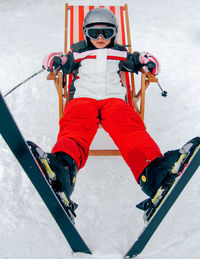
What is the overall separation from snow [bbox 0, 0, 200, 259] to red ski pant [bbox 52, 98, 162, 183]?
437 millimetres

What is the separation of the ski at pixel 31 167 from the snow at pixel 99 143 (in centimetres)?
31

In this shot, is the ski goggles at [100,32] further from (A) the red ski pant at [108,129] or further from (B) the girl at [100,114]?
(A) the red ski pant at [108,129]

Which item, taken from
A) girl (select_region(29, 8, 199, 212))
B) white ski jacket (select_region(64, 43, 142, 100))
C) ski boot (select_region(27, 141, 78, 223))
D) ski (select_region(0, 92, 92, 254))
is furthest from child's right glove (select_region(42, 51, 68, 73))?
ski (select_region(0, 92, 92, 254))

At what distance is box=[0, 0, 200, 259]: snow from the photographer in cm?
154

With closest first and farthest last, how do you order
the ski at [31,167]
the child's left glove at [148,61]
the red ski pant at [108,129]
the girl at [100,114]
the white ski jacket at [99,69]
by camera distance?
the ski at [31,167] → the girl at [100,114] → the red ski pant at [108,129] → the white ski jacket at [99,69] → the child's left glove at [148,61]

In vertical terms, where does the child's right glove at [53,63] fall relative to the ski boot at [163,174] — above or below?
above

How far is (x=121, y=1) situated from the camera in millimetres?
5422

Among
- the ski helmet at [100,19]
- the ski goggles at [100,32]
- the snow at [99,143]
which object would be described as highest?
the ski helmet at [100,19]

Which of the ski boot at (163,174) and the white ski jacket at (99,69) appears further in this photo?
the white ski jacket at (99,69)

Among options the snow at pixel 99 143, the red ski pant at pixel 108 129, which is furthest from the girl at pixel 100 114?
the snow at pixel 99 143

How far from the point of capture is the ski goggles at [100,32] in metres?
2.19

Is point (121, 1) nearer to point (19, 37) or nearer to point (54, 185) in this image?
point (19, 37)

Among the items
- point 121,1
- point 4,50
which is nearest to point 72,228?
point 4,50

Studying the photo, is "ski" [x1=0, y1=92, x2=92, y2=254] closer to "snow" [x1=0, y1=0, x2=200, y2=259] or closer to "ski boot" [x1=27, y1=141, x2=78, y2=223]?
"ski boot" [x1=27, y1=141, x2=78, y2=223]
